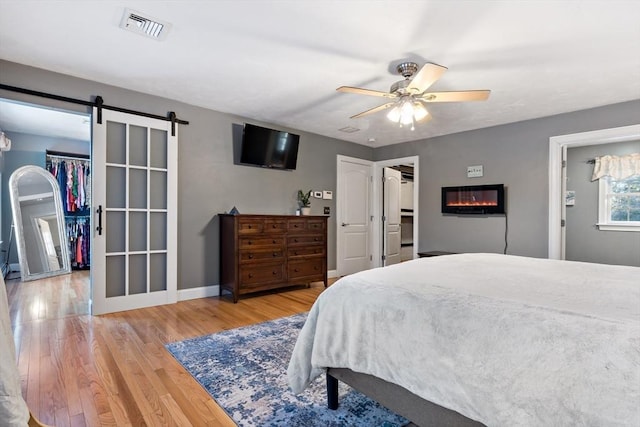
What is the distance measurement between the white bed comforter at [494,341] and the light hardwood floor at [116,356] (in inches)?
31.0

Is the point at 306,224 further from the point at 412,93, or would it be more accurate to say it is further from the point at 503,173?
the point at 503,173

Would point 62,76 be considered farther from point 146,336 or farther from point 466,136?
point 466,136

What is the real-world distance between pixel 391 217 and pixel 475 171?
1867mm

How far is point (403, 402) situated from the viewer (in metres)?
1.33

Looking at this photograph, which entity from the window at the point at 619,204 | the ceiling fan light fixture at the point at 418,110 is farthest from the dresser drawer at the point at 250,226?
the window at the point at 619,204

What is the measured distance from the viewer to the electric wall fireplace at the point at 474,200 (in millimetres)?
4391

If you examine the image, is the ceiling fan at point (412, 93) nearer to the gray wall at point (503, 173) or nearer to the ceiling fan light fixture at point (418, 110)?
the ceiling fan light fixture at point (418, 110)

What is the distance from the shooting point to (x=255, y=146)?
4262 mm

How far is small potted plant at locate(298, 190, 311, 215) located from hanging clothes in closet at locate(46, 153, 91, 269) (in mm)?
3862

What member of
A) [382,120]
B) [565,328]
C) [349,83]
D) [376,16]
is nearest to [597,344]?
[565,328]

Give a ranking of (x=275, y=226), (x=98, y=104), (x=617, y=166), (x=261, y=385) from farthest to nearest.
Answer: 1. (x=617, y=166)
2. (x=275, y=226)
3. (x=98, y=104)
4. (x=261, y=385)

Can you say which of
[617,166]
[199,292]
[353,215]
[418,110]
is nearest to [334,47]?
[418,110]

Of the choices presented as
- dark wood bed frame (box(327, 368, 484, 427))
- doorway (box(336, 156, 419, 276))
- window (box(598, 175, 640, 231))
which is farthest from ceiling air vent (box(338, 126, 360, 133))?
window (box(598, 175, 640, 231))

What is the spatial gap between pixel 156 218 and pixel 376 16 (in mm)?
3034
